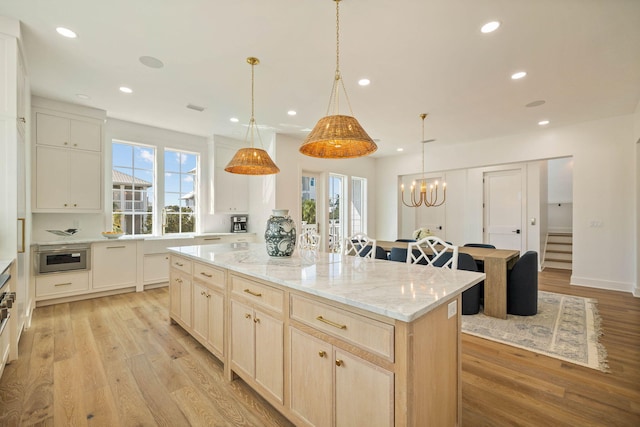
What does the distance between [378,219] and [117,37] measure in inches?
260

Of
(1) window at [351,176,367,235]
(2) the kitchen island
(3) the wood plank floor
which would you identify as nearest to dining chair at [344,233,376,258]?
(2) the kitchen island

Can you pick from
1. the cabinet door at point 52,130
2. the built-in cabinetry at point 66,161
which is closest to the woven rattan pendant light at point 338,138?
the built-in cabinetry at point 66,161

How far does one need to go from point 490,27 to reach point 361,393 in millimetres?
2870

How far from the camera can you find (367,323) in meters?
1.22

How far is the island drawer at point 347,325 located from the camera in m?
1.16

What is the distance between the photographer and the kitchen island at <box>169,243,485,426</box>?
3.80ft

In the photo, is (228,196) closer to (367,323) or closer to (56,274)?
(56,274)

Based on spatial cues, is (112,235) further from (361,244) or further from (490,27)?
(490,27)

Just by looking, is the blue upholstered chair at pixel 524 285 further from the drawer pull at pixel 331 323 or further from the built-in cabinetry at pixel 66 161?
the built-in cabinetry at pixel 66 161

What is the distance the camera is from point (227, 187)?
5816 mm

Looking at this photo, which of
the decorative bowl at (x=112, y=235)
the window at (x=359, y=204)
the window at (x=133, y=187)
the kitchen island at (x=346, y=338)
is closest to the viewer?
the kitchen island at (x=346, y=338)

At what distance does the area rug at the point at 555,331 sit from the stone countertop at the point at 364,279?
1.55 metres

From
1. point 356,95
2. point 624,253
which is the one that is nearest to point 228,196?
point 356,95

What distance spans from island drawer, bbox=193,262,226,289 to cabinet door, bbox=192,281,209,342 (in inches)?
3.0
